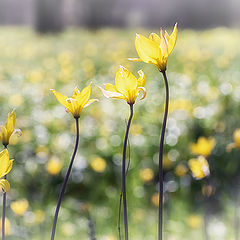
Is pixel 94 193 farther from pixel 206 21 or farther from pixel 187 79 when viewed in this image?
pixel 206 21

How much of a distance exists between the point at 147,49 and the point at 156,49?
1 cm

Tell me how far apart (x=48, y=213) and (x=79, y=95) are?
1.17 metres

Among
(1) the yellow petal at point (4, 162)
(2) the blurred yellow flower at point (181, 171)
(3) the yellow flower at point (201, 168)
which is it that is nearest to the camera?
(1) the yellow petal at point (4, 162)

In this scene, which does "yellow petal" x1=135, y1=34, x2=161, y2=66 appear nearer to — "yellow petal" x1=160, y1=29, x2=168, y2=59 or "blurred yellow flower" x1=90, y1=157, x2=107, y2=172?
"yellow petal" x1=160, y1=29, x2=168, y2=59

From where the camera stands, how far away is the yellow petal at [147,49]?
1.69 ft

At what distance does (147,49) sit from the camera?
0.52 metres

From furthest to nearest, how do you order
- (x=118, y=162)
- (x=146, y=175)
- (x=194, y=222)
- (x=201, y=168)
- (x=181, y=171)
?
(x=118, y=162), (x=181, y=171), (x=146, y=175), (x=194, y=222), (x=201, y=168)

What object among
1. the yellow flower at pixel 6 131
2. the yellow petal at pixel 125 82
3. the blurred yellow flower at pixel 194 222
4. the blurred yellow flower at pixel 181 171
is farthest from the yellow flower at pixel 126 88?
the blurred yellow flower at pixel 181 171

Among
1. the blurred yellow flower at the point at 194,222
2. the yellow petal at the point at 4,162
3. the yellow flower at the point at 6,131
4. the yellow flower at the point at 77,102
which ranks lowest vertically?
the blurred yellow flower at the point at 194,222

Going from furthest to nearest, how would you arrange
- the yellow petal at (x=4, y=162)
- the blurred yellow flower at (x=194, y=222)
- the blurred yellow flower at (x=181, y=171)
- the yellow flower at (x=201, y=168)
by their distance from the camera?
the blurred yellow flower at (x=181, y=171) → the blurred yellow flower at (x=194, y=222) → the yellow flower at (x=201, y=168) → the yellow petal at (x=4, y=162)

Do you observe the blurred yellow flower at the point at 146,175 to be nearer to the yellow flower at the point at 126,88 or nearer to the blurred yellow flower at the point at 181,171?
the blurred yellow flower at the point at 181,171

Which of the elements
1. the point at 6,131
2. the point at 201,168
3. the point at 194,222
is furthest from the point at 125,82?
the point at 194,222

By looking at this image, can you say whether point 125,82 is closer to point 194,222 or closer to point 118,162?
point 194,222

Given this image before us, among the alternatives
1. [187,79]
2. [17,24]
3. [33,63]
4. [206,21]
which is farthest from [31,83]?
[206,21]
